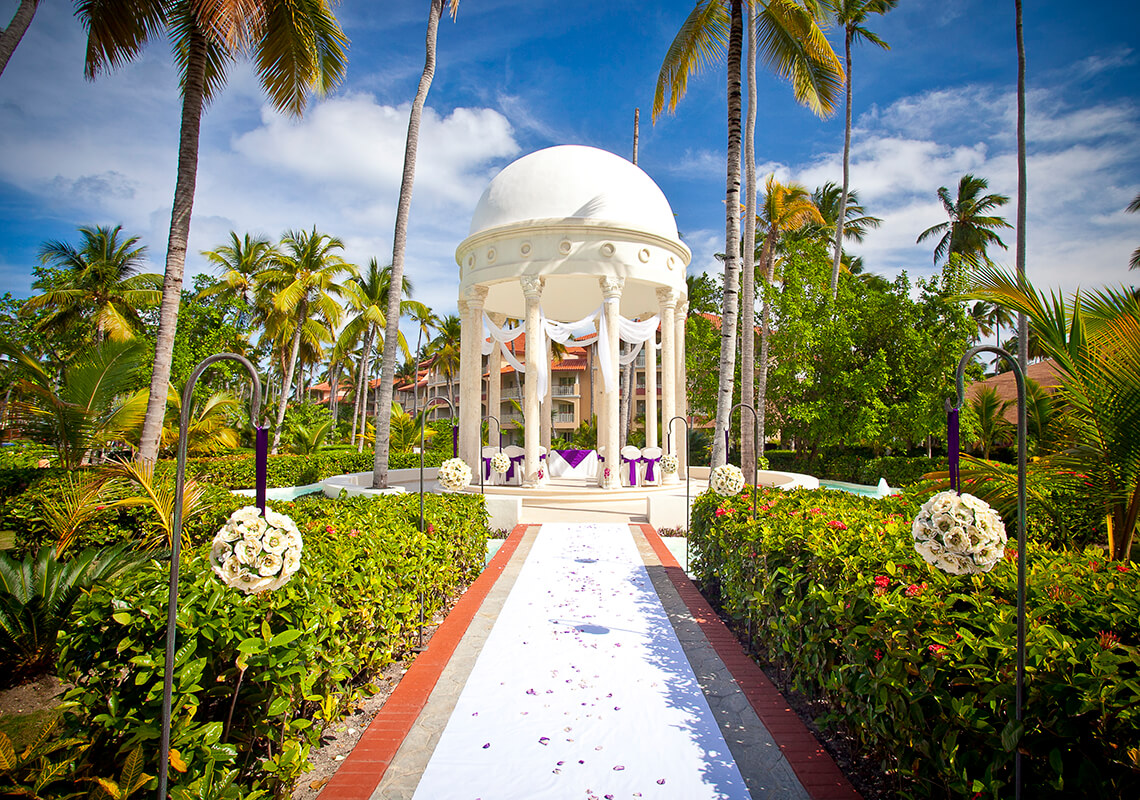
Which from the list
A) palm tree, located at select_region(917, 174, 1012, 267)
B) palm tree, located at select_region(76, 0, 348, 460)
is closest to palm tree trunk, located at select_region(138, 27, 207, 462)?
palm tree, located at select_region(76, 0, 348, 460)

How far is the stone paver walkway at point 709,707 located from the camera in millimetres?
3299

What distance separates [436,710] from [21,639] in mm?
3880

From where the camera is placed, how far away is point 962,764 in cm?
238

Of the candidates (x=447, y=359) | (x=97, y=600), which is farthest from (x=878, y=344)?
(x=447, y=359)

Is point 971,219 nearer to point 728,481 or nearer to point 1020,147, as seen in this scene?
point 1020,147

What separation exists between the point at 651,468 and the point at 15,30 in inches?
610

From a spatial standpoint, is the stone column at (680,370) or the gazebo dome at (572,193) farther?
the stone column at (680,370)

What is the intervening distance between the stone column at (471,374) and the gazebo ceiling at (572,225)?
59cm

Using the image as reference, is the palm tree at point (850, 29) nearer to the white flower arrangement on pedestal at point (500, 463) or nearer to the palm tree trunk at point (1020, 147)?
the palm tree trunk at point (1020, 147)

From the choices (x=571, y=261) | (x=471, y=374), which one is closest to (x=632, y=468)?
(x=471, y=374)

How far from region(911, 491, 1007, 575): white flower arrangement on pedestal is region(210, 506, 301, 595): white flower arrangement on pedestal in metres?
3.40

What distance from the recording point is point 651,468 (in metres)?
16.8

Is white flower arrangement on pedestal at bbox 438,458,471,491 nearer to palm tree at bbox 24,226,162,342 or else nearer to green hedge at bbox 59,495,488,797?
A: green hedge at bbox 59,495,488,797

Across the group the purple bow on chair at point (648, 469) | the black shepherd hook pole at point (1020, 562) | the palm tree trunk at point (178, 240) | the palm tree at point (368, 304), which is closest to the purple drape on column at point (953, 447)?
the black shepherd hook pole at point (1020, 562)
